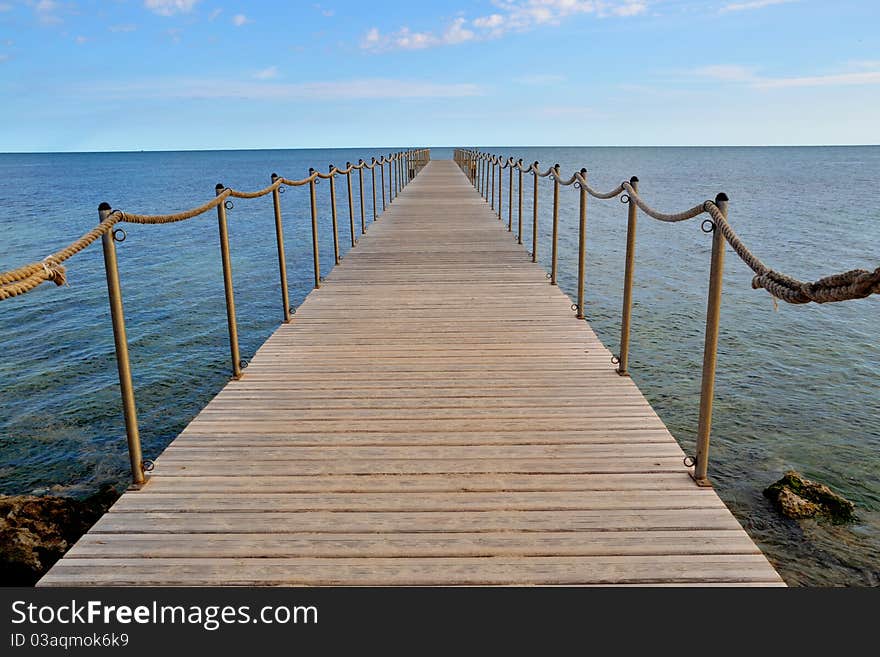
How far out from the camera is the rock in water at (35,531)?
5.06 metres

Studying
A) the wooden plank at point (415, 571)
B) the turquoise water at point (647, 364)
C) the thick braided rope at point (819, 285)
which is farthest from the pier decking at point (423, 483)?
the turquoise water at point (647, 364)

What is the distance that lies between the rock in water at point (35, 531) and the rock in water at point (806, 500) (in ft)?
20.7

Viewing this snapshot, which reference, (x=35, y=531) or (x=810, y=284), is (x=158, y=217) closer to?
(x=35, y=531)

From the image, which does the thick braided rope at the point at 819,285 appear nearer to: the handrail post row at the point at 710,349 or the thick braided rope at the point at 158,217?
the handrail post row at the point at 710,349

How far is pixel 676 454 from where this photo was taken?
388 centimetres

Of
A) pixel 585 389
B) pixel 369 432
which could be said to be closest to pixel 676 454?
pixel 585 389

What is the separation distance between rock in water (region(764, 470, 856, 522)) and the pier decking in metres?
2.48

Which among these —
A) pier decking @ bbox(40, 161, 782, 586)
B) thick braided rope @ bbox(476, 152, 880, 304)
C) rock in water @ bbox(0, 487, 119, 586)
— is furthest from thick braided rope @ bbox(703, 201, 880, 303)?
rock in water @ bbox(0, 487, 119, 586)

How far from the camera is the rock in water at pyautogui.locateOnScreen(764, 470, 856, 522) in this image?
6.32 meters

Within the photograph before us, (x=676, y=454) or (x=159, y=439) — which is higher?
(x=676, y=454)

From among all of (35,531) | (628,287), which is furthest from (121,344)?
(628,287)

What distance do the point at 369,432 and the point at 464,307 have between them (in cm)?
338
